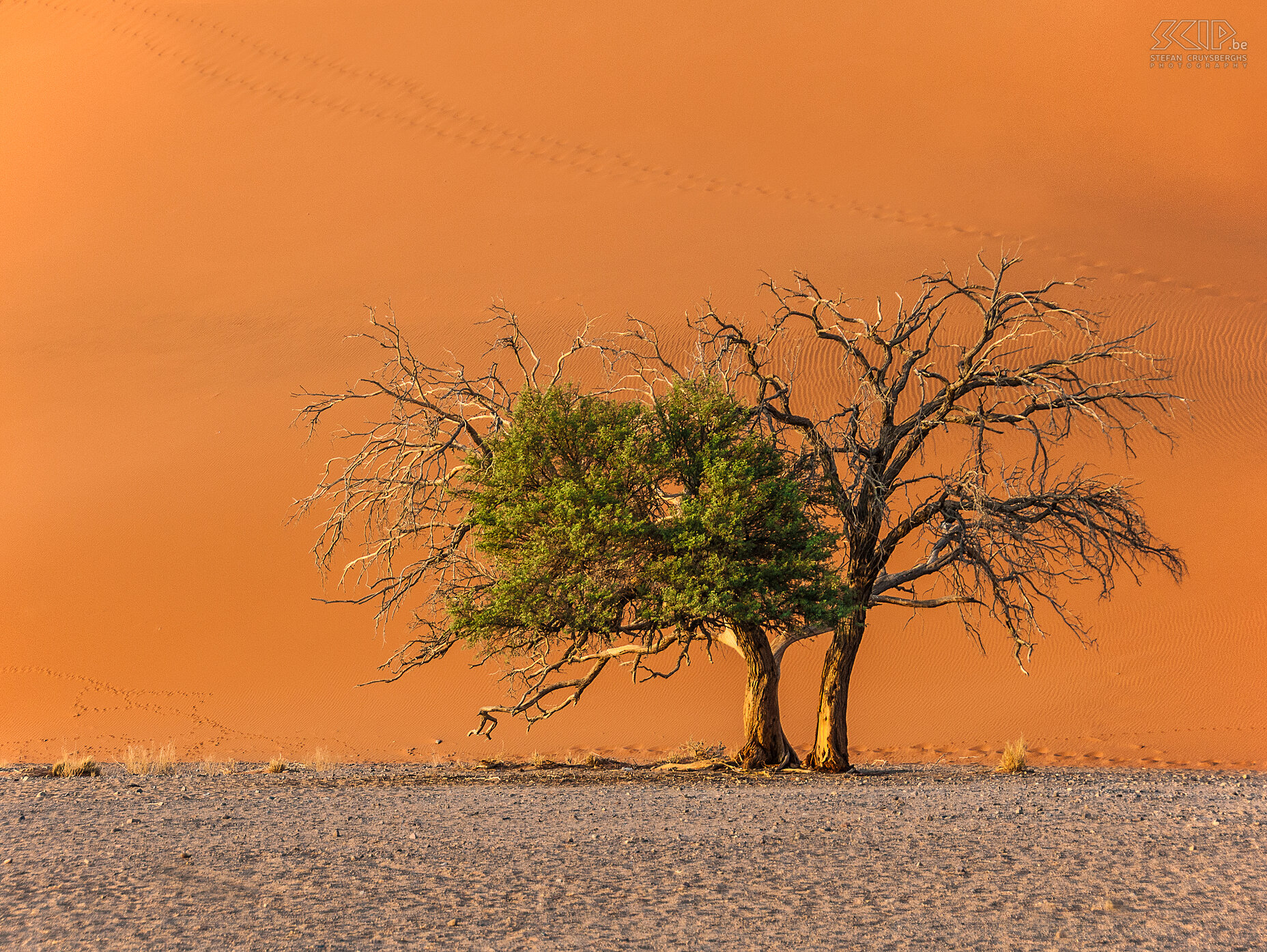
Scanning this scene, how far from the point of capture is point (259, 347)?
107ft

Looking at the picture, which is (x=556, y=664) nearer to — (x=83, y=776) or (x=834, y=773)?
(x=834, y=773)

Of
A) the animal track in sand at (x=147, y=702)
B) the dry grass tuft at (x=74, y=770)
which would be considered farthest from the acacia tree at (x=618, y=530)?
the animal track in sand at (x=147, y=702)

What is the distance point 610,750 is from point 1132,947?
47.5ft

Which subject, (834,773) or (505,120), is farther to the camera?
(505,120)

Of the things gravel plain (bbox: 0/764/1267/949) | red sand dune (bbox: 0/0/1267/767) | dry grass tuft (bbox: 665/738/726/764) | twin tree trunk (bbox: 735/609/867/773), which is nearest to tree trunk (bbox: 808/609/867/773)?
twin tree trunk (bbox: 735/609/867/773)

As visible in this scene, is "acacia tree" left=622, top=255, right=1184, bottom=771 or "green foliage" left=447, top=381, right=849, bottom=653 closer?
"green foliage" left=447, top=381, right=849, bottom=653

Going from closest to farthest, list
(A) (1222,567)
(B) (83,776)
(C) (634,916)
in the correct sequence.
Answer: (C) (634,916), (B) (83,776), (A) (1222,567)

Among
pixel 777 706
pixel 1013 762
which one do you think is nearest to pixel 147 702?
pixel 777 706

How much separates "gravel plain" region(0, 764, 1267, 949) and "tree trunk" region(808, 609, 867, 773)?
272cm

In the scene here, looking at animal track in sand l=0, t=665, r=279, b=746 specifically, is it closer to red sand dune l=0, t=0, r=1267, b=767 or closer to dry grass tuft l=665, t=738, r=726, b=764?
red sand dune l=0, t=0, r=1267, b=767

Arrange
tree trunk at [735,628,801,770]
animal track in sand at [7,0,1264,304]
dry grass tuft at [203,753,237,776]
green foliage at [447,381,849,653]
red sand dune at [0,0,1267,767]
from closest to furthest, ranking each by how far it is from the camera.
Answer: green foliage at [447,381,849,653] → tree trunk at [735,628,801,770] → dry grass tuft at [203,753,237,776] → red sand dune at [0,0,1267,767] → animal track in sand at [7,0,1264,304]

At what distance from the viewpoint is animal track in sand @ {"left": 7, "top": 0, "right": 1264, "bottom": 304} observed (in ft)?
124

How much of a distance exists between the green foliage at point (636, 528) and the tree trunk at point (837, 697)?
3.16 feet

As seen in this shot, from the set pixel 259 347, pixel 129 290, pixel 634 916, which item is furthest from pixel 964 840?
pixel 129 290
